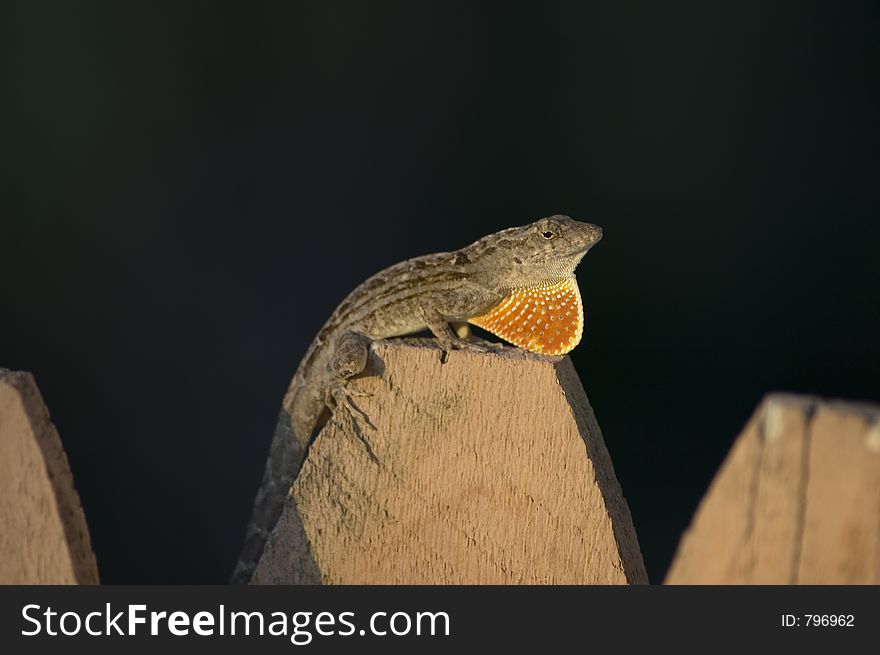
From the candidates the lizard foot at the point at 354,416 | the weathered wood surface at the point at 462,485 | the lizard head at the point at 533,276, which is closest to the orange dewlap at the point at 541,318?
the lizard head at the point at 533,276

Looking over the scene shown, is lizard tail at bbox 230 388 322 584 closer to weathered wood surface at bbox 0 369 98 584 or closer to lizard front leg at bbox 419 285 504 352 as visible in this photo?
lizard front leg at bbox 419 285 504 352

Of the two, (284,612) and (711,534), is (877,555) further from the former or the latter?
(284,612)

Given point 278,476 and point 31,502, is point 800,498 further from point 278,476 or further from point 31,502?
point 278,476

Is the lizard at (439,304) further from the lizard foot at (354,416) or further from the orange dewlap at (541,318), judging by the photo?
the lizard foot at (354,416)

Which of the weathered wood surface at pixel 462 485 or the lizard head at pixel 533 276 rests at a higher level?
the lizard head at pixel 533 276

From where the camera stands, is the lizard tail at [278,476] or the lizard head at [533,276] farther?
A: the lizard tail at [278,476]

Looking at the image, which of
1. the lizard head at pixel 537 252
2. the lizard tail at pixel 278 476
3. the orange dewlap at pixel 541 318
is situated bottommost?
the lizard tail at pixel 278 476

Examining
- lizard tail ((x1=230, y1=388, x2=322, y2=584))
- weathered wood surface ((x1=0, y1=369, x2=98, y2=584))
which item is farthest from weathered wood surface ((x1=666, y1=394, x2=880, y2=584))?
lizard tail ((x1=230, y1=388, x2=322, y2=584))

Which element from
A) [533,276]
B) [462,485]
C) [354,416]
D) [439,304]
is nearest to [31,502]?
[354,416]
